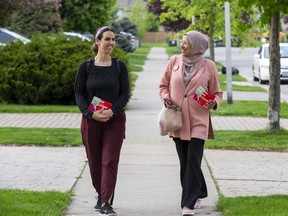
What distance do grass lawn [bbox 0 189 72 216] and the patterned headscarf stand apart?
1731 mm

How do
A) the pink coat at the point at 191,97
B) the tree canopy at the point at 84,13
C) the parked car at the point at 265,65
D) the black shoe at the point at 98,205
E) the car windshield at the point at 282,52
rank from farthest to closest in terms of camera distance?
the tree canopy at the point at 84,13, the car windshield at the point at 282,52, the parked car at the point at 265,65, the black shoe at the point at 98,205, the pink coat at the point at 191,97

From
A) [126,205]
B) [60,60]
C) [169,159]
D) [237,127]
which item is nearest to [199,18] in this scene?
[60,60]

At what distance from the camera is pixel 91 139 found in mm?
7984

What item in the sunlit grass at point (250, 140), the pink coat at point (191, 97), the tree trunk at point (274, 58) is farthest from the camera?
the tree trunk at point (274, 58)

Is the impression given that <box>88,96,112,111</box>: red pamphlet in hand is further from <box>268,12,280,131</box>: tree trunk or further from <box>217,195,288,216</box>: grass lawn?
<box>268,12,280,131</box>: tree trunk

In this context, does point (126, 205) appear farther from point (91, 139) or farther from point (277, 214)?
point (277, 214)

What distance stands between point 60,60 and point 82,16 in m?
25.7

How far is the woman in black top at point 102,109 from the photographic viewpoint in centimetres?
786

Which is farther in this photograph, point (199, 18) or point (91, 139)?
point (199, 18)

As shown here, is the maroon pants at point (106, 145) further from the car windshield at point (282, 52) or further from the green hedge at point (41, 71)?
the car windshield at point (282, 52)

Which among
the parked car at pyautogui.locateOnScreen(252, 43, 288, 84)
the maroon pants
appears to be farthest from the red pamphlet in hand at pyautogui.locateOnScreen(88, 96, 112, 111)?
the parked car at pyautogui.locateOnScreen(252, 43, 288, 84)

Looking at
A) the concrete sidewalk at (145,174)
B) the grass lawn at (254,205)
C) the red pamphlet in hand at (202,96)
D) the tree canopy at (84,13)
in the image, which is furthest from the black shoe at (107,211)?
the tree canopy at (84,13)

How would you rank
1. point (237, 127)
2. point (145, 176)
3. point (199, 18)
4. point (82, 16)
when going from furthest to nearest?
point (82, 16) < point (199, 18) < point (237, 127) < point (145, 176)

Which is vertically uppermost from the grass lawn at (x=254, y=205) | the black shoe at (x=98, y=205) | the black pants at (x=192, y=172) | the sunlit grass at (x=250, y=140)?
the black pants at (x=192, y=172)
